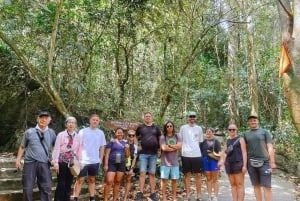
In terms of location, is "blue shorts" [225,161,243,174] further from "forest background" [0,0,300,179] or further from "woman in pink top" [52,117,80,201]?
"forest background" [0,0,300,179]

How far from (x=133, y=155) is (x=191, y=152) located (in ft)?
3.64

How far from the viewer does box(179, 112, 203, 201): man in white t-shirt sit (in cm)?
640

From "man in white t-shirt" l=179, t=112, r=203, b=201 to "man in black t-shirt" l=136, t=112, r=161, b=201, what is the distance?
1.74 ft

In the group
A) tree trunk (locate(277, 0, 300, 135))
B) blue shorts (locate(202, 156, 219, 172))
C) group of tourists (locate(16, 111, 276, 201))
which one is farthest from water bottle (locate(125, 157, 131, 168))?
tree trunk (locate(277, 0, 300, 135))

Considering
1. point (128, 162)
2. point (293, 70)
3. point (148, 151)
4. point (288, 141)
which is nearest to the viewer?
point (293, 70)

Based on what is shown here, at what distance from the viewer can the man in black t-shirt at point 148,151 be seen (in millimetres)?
6406

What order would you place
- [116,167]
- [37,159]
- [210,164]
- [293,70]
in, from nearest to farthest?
[293,70], [37,159], [116,167], [210,164]

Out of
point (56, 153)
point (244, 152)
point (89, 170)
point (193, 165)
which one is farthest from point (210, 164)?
point (56, 153)

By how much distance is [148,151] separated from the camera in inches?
253

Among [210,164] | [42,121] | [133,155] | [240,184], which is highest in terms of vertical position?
[42,121]

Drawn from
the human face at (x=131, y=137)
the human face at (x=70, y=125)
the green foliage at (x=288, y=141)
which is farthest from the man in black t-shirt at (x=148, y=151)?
the green foliage at (x=288, y=141)

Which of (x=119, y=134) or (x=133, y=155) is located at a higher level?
(x=119, y=134)

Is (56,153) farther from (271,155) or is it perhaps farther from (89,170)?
(271,155)

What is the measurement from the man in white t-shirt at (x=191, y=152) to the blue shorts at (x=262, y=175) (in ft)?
3.55
